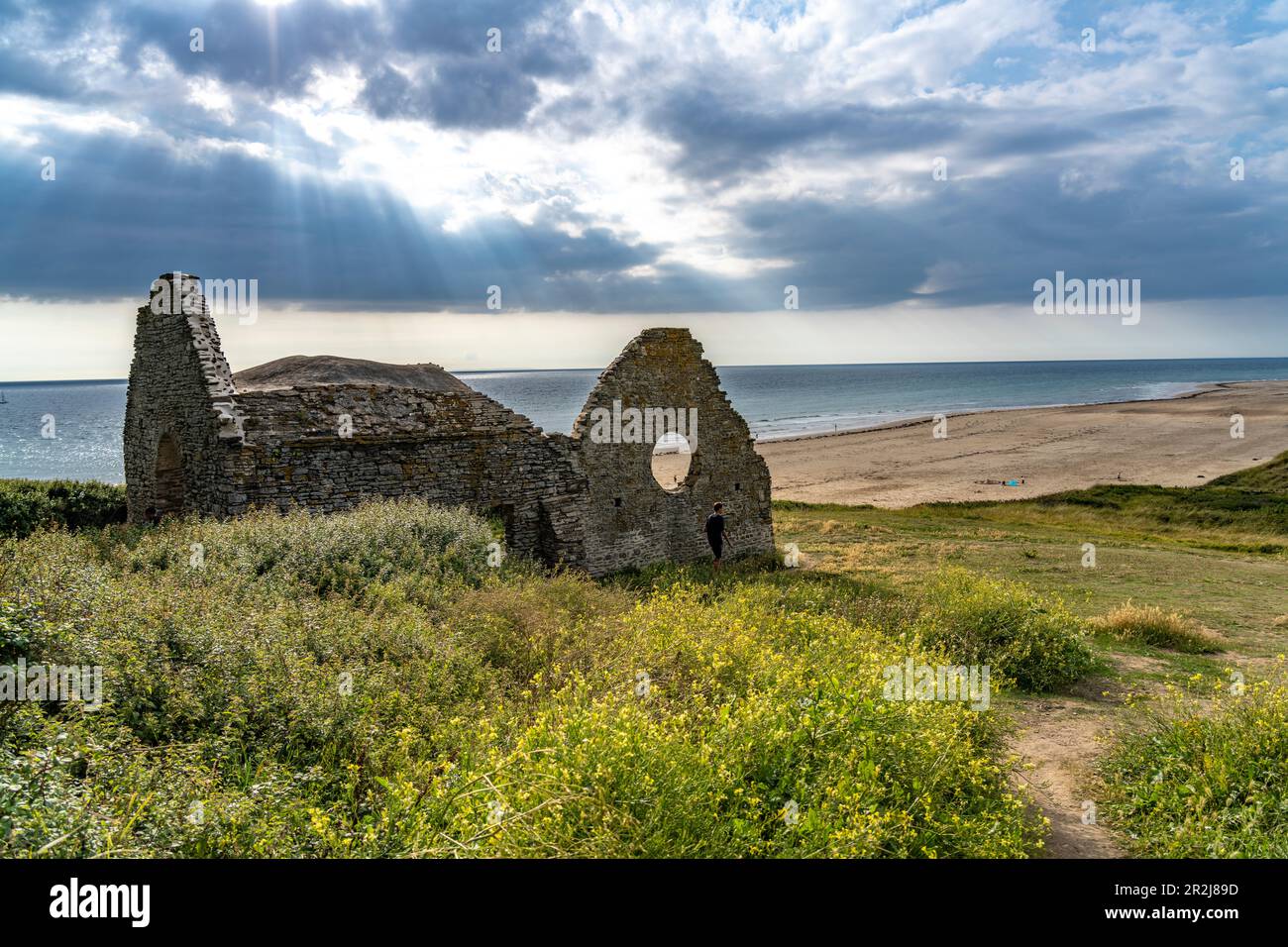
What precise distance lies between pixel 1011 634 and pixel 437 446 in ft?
34.2

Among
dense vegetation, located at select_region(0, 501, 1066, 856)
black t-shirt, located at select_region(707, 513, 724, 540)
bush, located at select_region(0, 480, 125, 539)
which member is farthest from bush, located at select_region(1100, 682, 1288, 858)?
bush, located at select_region(0, 480, 125, 539)

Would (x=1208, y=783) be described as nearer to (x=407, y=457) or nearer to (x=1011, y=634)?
(x=1011, y=634)

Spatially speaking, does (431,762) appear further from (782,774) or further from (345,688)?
(782,774)

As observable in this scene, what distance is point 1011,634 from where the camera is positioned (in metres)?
11.1

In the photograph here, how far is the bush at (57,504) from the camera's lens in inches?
619

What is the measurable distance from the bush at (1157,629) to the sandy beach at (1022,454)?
2649cm

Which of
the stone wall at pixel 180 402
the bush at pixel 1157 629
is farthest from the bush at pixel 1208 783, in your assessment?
the stone wall at pixel 180 402

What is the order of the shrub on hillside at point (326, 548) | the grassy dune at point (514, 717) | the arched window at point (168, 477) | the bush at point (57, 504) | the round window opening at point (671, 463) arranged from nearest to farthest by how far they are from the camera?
the grassy dune at point (514, 717), the shrub on hillside at point (326, 548), the arched window at point (168, 477), the bush at point (57, 504), the round window opening at point (671, 463)

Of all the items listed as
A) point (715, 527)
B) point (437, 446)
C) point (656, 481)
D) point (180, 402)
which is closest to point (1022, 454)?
point (715, 527)

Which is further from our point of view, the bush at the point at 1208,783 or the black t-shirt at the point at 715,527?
the black t-shirt at the point at 715,527

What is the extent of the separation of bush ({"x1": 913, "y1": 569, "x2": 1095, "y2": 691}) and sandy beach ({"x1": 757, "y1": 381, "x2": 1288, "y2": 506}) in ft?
93.6

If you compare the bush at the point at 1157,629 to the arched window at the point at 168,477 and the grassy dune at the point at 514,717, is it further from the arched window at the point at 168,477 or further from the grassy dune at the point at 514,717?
the arched window at the point at 168,477

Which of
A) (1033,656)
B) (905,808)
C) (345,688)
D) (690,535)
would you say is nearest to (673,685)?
(905,808)

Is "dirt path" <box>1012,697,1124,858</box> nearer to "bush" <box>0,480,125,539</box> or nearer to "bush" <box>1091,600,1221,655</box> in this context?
"bush" <box>1091,600,1221,655</box>
